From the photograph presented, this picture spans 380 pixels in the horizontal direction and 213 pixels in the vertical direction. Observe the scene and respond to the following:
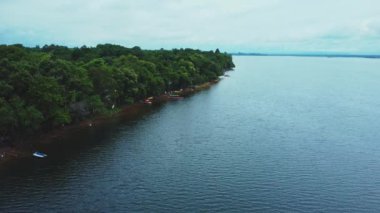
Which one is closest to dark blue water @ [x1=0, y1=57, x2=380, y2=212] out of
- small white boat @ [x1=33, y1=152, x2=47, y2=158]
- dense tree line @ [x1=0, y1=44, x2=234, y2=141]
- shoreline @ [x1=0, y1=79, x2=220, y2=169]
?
small white boat @ [x1=33, y1=152, x2=47, y2=158]

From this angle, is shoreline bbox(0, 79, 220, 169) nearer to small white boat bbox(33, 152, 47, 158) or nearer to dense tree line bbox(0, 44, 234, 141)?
small white boat bbox(33, 152, 47, 158)

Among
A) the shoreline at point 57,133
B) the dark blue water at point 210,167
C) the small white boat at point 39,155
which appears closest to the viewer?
the dark blue water at point 210,167

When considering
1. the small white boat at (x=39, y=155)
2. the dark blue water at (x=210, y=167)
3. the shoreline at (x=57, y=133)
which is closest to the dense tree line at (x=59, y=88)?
the shoreline at (x=57, y=133)

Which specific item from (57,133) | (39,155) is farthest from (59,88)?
(39,155)

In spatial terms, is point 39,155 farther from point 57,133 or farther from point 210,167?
point 210,167

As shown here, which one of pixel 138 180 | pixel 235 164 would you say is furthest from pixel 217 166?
pixel 138 180

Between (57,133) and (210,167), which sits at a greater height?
(57,133)

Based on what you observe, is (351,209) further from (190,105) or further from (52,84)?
(190,105)

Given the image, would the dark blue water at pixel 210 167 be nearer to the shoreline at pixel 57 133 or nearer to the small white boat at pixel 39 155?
the small white boat at pixel 39 155
